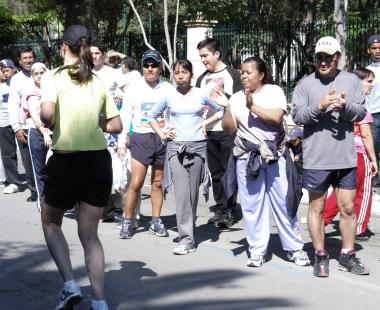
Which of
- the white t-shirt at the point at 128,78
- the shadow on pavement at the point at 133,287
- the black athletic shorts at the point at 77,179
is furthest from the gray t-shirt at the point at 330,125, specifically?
the white t-shirt at the point at 128,78

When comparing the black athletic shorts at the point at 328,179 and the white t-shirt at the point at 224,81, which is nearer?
the black athletic shorts at the point at 328,179

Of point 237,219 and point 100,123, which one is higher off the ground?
point 100,123

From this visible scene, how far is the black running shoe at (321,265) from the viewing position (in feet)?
21.4

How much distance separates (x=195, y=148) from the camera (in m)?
7.60

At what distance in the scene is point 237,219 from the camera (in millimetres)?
9250

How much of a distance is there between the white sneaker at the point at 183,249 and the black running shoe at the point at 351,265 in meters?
1.52

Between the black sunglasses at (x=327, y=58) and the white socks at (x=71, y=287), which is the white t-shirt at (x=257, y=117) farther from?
the white socks at (x=71, y=287)

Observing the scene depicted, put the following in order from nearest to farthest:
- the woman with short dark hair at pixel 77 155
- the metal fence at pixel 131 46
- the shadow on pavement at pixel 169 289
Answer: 1. the woman with short dark hair at pixel 77 155
2. the shadow on pavement at pixel 169 289
3. the metal fence at pixel 131 46

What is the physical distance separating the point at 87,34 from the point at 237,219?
4.37 metres

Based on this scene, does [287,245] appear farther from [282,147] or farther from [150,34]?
[150,34]

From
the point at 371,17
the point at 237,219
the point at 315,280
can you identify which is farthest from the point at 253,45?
the point at 315,280

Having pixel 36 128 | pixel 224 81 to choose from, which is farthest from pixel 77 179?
pixel 36 128

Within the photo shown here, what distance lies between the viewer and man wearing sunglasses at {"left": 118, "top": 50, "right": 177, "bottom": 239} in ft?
26.6

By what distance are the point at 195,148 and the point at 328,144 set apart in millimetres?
1575
